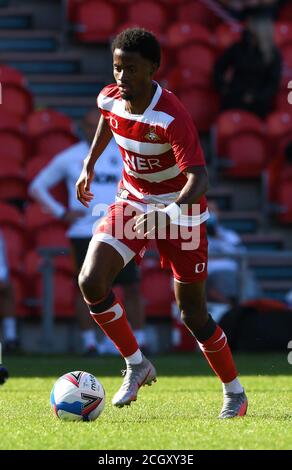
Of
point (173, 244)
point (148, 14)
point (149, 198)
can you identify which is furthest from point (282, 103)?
point (173, 244)

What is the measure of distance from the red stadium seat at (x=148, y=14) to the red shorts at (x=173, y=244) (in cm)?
926

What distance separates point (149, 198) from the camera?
6844 millimetres

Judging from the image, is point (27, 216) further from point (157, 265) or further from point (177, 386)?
point (177, 386)

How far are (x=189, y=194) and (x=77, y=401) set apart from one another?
123 cm

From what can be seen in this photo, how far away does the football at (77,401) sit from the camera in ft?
20.7

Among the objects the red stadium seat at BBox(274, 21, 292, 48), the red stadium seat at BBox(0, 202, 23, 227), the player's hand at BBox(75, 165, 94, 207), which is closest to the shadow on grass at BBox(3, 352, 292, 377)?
the red stadium seat at BBox(0, 202, 23, 227)

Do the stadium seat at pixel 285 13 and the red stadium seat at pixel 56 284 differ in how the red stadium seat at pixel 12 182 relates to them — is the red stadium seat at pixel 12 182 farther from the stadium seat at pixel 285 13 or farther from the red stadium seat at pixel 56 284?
the stadium seat at pixel 285 13

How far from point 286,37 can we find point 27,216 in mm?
5528

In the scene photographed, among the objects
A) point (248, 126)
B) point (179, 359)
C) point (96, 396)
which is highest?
point (96, 396)

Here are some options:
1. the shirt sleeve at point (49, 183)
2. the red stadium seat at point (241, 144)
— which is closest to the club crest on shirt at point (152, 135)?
the shirt sleeve at point (49, 183)

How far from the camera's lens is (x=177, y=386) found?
872 centimetres

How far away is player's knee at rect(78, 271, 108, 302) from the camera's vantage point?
653 cm

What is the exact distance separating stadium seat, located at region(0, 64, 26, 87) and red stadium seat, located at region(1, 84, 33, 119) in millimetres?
52
